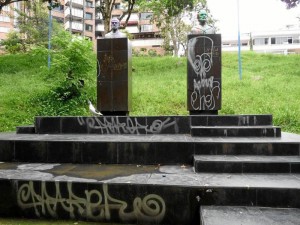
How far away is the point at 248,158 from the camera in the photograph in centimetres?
532

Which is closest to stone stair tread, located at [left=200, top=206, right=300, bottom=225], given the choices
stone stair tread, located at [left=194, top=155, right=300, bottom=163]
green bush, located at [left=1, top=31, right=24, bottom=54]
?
stone stair tread, located at [left=194, top=155, right=300, bottom=163]

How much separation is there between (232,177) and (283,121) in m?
6.60

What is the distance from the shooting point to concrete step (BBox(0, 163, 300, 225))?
421 centimetres

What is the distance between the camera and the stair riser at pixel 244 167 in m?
4.95

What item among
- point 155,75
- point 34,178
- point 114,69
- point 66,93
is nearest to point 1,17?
point 155,75

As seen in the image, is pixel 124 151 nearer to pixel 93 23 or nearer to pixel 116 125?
pixel 116 125

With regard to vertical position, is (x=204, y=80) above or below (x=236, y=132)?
above

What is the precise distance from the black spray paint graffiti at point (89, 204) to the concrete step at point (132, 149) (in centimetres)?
153

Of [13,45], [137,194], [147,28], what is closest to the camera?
[137,194]

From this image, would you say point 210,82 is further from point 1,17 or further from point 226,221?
point 1,17

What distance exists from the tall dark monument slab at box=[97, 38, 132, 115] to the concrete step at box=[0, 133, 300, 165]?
2.33 meters

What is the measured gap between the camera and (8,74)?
60.0 ft

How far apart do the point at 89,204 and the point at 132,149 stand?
1.75m

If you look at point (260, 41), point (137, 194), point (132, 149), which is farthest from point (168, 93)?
point (260, 41)
